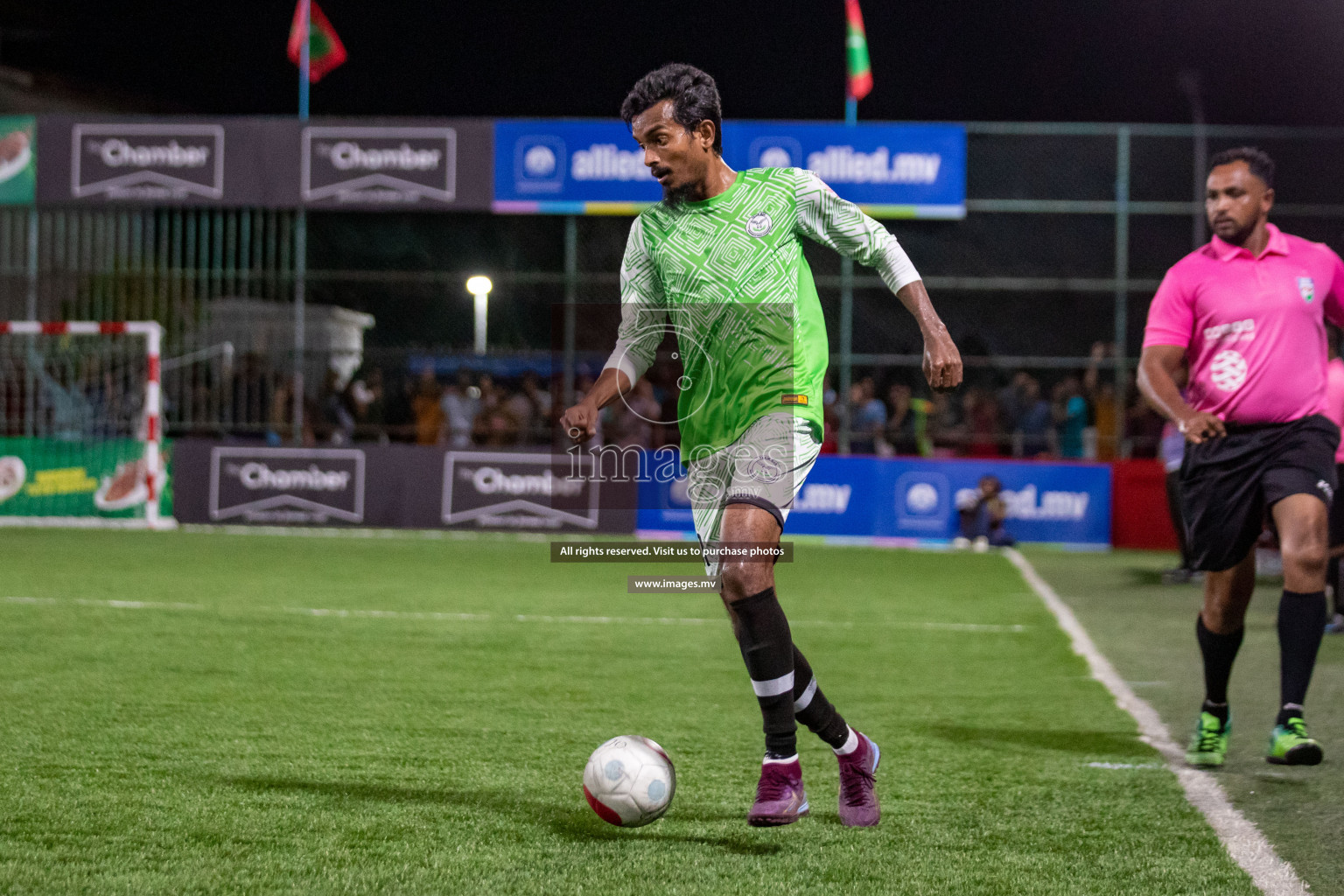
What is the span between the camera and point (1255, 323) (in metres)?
5.39

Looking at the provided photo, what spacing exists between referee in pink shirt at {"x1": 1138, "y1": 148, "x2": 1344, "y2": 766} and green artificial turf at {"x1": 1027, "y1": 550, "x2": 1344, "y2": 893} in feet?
1.00

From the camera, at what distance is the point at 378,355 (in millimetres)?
18641

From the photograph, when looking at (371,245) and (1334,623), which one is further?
(371,245)

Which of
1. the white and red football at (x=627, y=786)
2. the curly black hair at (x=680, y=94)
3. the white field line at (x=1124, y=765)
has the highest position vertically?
the curly black hair at (x=680, y=94)

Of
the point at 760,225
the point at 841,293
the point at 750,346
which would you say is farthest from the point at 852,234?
the point at 841,293

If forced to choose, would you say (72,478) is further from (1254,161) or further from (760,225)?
(1254,161)

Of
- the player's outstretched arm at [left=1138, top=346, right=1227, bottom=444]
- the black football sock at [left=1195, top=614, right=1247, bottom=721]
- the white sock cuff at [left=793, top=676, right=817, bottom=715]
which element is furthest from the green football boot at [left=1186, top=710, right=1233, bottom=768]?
the white sock cuff at [left=793, top=676, right=817, bottom=715]

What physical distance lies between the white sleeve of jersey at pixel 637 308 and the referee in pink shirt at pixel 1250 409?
2029mm

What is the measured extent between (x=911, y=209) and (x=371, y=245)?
29.8 feet

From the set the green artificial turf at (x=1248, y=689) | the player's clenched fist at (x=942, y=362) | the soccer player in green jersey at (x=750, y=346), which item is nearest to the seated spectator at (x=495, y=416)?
the green artificial turf at (x=1248, y=689)

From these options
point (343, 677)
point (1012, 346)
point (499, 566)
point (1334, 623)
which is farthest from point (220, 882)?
point (1012, 346)

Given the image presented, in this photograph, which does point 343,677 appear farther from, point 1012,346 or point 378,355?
point 1012,346

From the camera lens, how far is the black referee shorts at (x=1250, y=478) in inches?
209

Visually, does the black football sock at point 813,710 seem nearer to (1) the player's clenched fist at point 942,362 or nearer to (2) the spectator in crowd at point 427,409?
(1) the player's clenched fist at point 942,362
